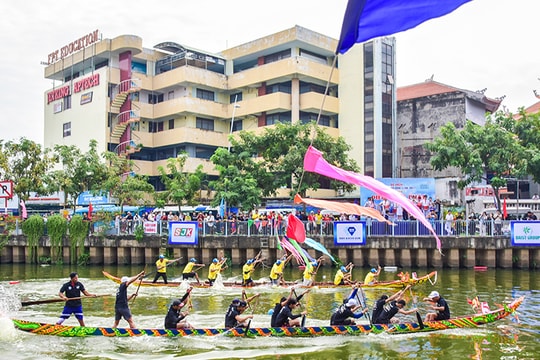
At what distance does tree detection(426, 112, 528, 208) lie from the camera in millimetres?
34169

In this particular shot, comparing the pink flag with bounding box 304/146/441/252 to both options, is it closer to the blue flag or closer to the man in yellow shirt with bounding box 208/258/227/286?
the blue flag

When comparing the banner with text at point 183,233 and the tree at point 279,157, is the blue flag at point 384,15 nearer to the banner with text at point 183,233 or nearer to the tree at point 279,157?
the banner with text at point 183,233

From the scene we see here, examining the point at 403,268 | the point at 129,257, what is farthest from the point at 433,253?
the point at 129,257

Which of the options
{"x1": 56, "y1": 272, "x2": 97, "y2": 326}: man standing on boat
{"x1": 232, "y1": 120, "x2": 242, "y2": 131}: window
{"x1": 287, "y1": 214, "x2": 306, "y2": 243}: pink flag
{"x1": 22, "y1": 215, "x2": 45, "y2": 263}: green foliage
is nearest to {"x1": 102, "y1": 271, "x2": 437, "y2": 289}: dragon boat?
{"x1": 287, "y1": 214, "x2": 306, "y2": 243}: pink flag

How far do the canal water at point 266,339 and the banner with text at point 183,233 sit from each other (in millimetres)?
7693

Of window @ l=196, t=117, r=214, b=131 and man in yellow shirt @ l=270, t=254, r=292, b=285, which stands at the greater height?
window @ l=196, t=117, r=214, b=131

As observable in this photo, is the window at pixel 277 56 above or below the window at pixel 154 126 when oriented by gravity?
above

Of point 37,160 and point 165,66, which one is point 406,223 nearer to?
point 37,160

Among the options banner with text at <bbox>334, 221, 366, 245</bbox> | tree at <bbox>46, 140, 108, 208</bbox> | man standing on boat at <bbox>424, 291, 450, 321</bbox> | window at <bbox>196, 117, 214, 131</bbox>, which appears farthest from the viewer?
window at <bbox>196, 117, 214, 131</bbox>

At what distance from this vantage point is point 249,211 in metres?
39.4

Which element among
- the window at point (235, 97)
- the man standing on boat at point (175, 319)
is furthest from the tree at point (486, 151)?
the window at point (235, 97)

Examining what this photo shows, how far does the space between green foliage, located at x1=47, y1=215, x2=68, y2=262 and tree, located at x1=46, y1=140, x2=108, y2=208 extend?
3.50m

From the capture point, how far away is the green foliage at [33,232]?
123 feet

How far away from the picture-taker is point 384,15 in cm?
1091
